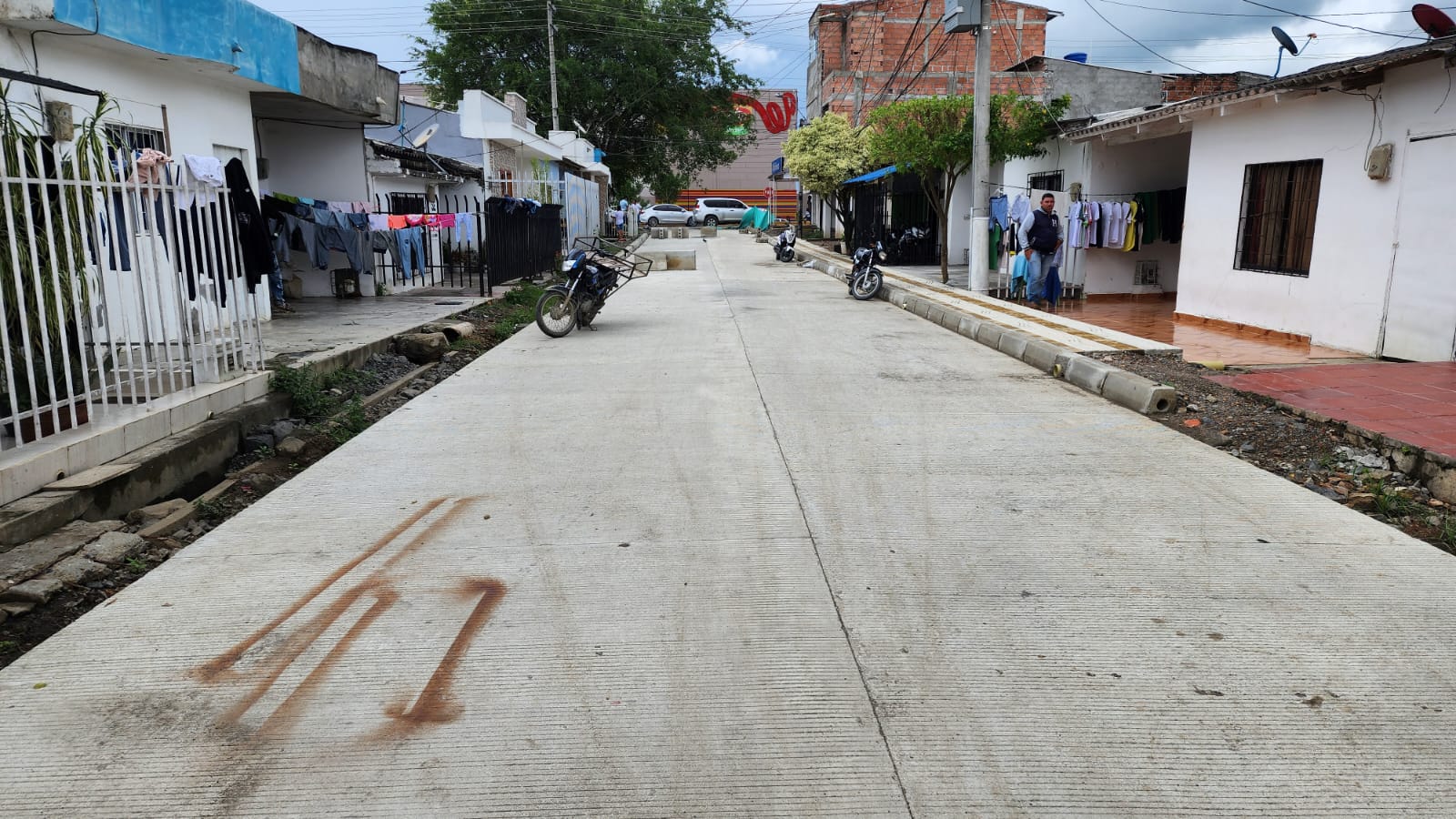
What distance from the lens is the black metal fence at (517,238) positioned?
57.3 ft

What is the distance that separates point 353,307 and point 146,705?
39.1ft

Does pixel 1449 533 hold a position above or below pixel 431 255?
below

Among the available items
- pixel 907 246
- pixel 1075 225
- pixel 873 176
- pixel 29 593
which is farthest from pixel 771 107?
pixel 29 593

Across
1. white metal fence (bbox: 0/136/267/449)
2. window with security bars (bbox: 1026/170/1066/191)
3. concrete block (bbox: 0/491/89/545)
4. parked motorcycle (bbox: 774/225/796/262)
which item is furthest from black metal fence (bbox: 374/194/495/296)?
concrete block (bbox: 0/491/89/545)

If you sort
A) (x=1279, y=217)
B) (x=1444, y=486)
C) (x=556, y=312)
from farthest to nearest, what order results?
(x=556, y=312), (x=1279, y=217), (x=1444, y=486)

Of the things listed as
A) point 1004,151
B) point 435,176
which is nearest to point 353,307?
point 435,176

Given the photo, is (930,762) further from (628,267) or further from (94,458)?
(628,267)

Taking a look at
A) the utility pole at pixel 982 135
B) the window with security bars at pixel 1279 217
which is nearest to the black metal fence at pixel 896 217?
the utility pole at pixel 982 135

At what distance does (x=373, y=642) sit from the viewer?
3602 mm

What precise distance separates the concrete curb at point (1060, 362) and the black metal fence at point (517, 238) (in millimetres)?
7677

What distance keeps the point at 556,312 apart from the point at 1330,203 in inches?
360

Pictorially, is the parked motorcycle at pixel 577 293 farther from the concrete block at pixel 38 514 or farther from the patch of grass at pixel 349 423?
the concrete block at pixel 38 514

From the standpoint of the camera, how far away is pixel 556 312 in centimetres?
1209

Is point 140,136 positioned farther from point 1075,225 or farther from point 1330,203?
point 1330,203
